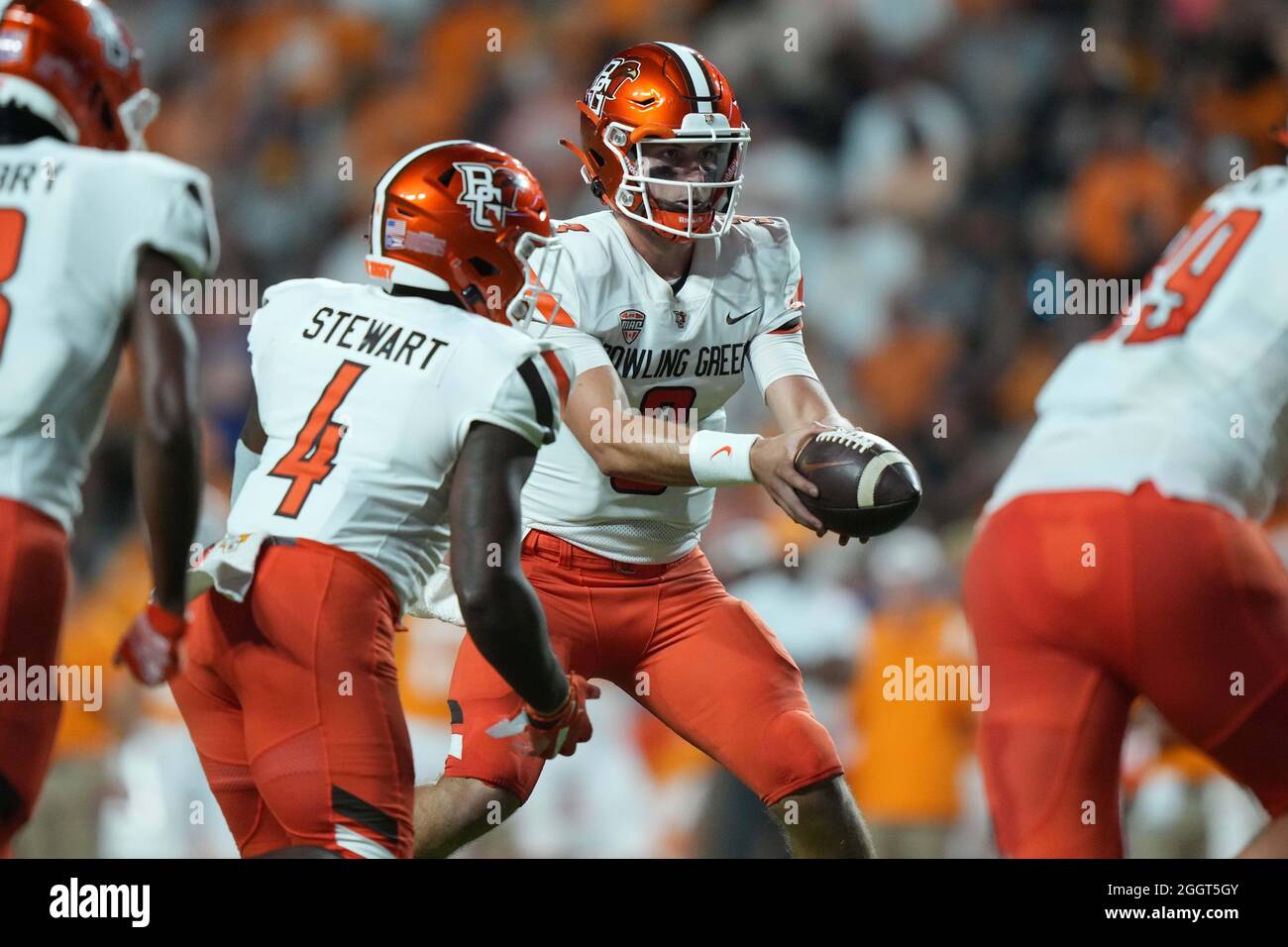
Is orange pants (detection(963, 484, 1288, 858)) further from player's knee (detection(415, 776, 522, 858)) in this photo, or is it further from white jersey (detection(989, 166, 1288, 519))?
player's knee (detection(415, 776, 522, 858))

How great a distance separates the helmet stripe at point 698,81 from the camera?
371 centimetres

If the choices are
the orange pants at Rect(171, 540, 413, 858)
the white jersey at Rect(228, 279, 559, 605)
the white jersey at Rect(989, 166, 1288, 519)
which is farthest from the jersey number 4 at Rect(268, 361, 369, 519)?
the white jersey at Rect(989, 166, 1288, 519)

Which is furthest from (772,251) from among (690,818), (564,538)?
(690,818)

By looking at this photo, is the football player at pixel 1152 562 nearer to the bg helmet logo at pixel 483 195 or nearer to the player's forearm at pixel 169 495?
the bg helmet logo at pixel 483 195

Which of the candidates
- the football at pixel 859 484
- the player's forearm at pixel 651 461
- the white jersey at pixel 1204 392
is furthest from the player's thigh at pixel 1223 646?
the player's forearm at pixel 651 461

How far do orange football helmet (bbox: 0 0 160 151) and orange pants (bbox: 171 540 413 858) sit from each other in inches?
32.6

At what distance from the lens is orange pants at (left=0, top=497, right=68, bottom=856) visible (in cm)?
282

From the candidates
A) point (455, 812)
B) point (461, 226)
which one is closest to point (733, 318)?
point (461, 226)

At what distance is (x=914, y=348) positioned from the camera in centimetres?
656

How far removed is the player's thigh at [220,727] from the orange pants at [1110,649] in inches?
50.0

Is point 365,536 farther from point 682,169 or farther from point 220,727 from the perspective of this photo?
point 682,169

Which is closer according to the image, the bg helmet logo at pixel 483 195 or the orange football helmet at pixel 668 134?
the bg helmet logo at pixel 483 195

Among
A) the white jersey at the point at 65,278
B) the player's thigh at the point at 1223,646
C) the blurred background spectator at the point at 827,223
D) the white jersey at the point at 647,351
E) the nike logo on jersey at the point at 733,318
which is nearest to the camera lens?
the player's thigh at the point at 1223,646

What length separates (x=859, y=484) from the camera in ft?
10.4
